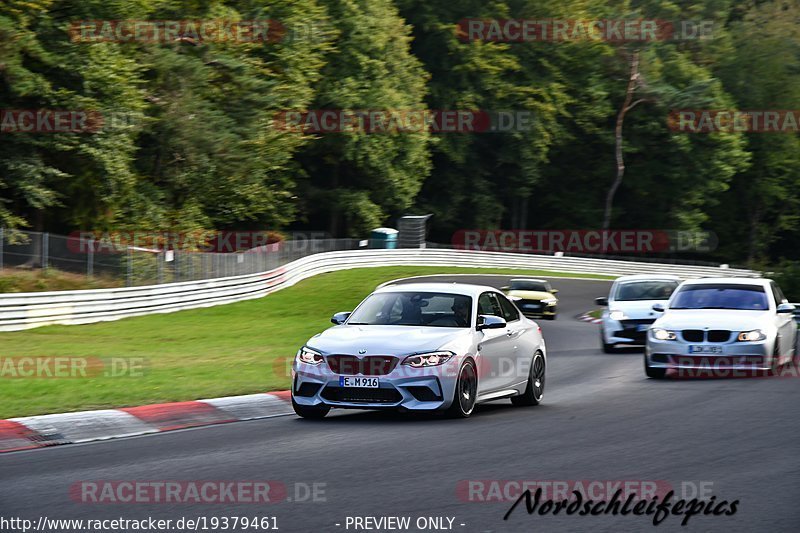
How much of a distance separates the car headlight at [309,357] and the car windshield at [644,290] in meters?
13.5

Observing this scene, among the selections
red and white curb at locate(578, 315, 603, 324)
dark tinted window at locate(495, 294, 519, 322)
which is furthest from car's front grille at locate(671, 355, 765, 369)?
red and white curb at locate(578, 315, 603, 324)

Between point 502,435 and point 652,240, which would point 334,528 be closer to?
point 502,435

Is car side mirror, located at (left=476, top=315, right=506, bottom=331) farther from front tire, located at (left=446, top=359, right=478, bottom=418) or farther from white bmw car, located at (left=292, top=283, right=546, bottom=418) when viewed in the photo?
front tire, located at (left=446, top=359, right=478, bottom=418)

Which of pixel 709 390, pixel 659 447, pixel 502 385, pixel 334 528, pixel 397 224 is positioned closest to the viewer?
pixel 334 528

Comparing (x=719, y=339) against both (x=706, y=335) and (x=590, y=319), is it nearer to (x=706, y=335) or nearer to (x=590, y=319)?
(x=706, y=335)

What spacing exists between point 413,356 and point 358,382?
602 millimetres

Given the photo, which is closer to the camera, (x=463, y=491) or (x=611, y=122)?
(x=463, y=491)

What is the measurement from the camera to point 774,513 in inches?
292

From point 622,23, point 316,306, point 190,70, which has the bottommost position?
point 316,306

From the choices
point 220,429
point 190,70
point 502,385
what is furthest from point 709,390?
point 190,70

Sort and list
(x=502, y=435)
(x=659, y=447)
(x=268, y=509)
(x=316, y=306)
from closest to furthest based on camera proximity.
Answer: (x=268, y=509)
(x=659, y=447)
(x=502, y=435)
(x=316, y=306)

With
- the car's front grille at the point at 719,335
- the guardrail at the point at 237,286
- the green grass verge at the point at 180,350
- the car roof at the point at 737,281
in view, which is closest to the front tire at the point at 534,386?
the green grass verge at the point at 180,350

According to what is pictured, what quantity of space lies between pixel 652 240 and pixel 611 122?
8219 millimetres

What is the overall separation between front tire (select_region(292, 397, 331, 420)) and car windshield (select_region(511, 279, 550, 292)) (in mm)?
26293
